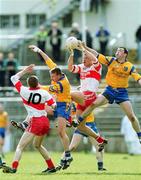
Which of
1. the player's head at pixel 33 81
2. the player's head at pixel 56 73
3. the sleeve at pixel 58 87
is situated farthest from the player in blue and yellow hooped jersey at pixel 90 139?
the player's head at pixel 33 81

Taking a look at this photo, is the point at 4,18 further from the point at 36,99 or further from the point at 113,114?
the point at 36,99

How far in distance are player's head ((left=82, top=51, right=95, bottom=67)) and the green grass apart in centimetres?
274

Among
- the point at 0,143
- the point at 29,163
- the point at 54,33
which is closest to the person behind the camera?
the point at 29,163

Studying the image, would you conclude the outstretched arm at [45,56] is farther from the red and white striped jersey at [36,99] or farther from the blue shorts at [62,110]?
the red and white striped jersey at [36,99]

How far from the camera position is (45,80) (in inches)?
1704

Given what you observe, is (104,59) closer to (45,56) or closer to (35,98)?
(45,56)

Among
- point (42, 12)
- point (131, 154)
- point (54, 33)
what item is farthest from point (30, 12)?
point (131, 154)

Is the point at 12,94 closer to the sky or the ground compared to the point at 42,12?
closer to the ground

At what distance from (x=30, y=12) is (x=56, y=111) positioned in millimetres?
28366

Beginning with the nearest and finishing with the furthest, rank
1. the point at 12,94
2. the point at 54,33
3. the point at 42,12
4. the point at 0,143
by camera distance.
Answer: the point at 0,143 < the point at 12,94 < the point at 54,33 < the point at 42,12

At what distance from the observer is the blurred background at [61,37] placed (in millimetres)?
41406

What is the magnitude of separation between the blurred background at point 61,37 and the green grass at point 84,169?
2.33m

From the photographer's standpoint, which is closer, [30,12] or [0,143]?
[0,143]

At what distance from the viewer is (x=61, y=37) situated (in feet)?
149
